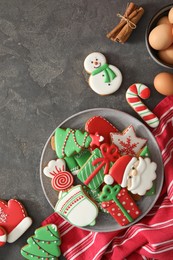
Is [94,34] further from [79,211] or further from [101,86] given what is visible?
[79,211]

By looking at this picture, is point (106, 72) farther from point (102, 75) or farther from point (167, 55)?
point (167, 55)

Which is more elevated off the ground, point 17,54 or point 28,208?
point 17,54

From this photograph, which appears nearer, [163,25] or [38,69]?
[163,25]

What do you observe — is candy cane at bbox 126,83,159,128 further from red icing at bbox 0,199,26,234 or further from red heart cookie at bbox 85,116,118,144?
red icing at bbox 0,199,26,234

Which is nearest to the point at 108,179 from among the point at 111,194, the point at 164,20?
the point at 111,194

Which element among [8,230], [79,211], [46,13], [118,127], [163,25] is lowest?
[8,230]

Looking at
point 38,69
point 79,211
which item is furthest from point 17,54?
point 79,211

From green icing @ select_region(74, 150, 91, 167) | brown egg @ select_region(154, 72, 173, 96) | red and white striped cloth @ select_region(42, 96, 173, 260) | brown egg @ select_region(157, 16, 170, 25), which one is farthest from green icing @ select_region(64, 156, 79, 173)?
brown egg @ select_region(157, 16, 170, 25)
